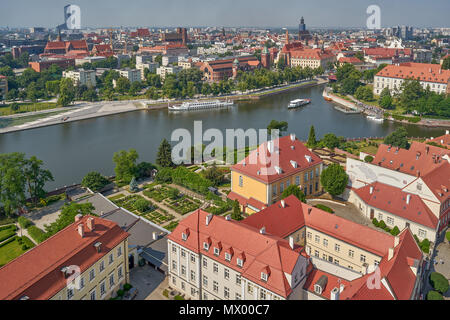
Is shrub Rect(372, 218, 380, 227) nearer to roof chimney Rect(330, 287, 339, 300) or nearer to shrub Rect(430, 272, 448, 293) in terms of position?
shrub Rect(430, 272, 448, 293)

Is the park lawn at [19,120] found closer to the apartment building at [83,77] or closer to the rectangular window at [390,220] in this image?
the apartment building at [83,77]

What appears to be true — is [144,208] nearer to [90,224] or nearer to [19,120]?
[90,224]

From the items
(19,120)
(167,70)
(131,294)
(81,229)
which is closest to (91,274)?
(81,229)

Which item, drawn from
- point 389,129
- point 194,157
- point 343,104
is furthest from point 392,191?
point 343,104

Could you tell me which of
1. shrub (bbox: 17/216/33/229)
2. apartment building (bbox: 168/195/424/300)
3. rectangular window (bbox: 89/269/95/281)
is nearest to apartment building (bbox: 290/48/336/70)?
apartment building (bbox: 168/195/424/300)

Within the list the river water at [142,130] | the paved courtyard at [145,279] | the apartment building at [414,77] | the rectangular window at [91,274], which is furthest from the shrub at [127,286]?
the apartment building at [414,77]
